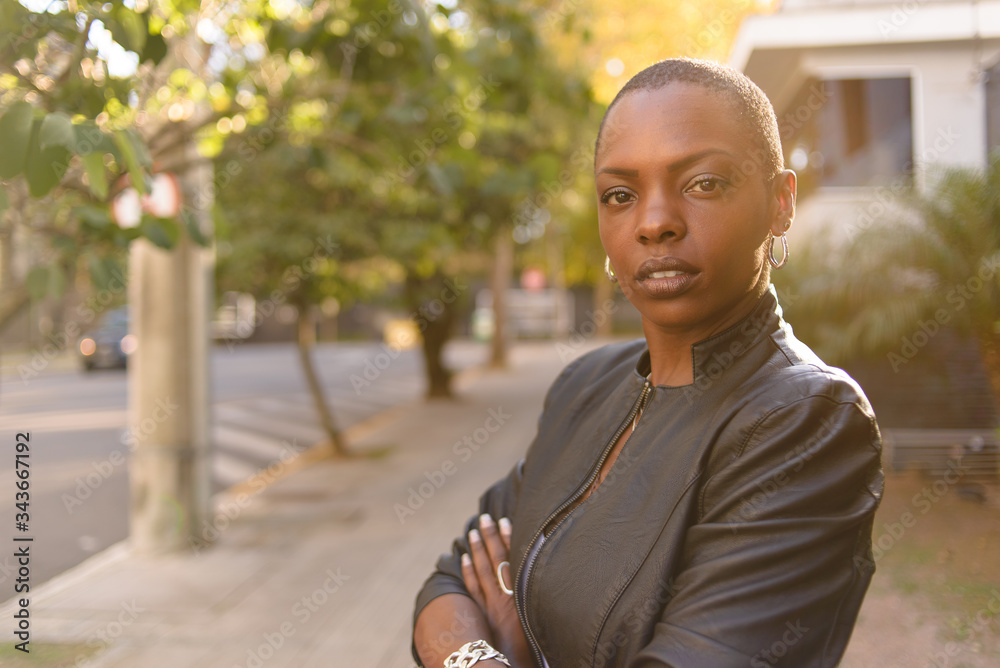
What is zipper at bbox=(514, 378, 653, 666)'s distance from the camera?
1.34 m

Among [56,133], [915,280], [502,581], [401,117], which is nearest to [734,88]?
[502,581]

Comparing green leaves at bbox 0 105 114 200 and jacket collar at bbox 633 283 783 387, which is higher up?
green leaves at bbox 0 105 114 200

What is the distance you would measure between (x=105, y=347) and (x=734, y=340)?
20.7 metres

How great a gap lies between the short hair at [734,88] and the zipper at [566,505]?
17.2 inches

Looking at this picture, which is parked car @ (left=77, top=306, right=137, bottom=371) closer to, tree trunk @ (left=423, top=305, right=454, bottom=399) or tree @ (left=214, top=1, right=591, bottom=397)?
tree trunk @ (left=423, top=305, right=454, bottom=399)

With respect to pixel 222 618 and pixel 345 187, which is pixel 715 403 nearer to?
pixel 222 618

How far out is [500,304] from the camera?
20.0 m

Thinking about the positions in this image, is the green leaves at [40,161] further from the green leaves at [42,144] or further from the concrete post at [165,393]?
the concrete post at [165,393]

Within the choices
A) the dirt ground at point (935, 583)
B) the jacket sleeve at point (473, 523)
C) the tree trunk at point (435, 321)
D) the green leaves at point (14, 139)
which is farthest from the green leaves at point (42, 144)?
the tree trunk at point (435, 321)

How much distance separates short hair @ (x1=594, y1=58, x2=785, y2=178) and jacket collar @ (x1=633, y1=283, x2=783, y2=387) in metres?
0.21

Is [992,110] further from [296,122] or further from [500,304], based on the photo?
[500,304]

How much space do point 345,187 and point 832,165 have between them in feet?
18.1

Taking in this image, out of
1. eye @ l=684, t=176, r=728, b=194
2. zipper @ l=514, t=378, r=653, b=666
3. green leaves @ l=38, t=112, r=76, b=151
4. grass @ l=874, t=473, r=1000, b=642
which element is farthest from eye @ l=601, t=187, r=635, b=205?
grass @ l=874, t=473, r=1000, b=642

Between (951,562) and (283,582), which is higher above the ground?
(951,562)
